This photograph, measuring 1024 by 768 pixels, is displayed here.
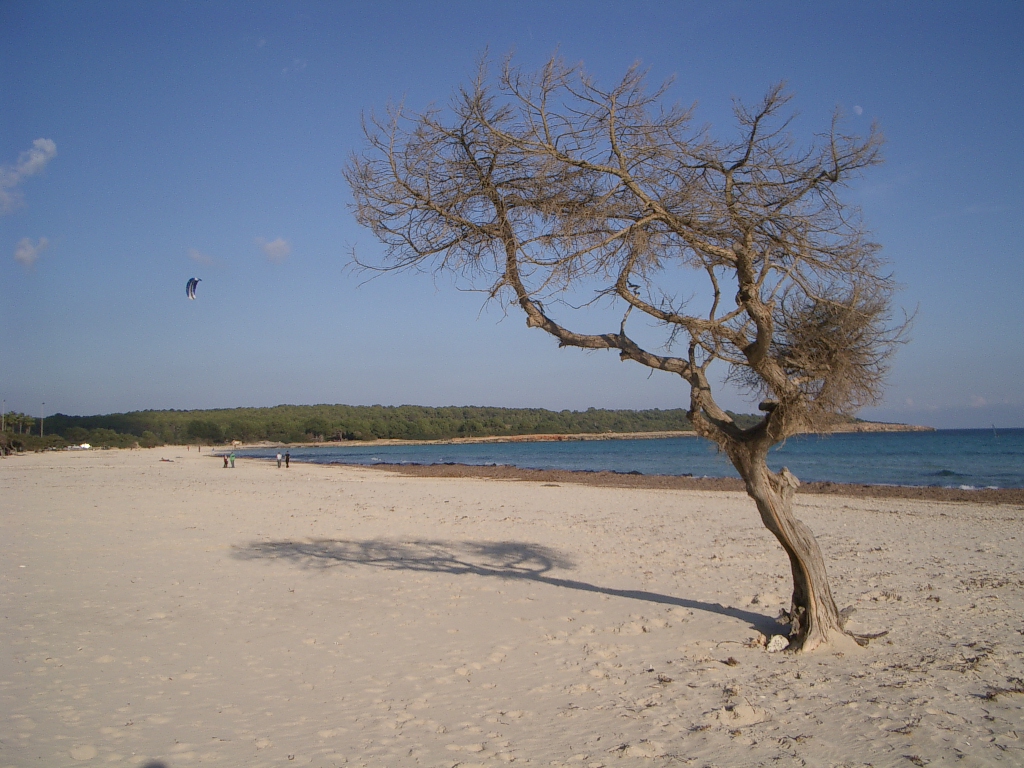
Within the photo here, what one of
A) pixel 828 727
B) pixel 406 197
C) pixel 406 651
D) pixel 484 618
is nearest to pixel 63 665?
pixel 406 651

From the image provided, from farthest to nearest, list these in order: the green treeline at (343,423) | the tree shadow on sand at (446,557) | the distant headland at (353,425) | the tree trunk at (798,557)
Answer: the green treeline at (343,423)
the distant headland at (353,425)
the tree shadow on sand at (446,557)
the tree trunk at (798,557)

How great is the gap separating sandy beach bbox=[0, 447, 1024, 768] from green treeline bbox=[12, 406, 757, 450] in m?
87.8

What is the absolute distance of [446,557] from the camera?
10469 millimetres

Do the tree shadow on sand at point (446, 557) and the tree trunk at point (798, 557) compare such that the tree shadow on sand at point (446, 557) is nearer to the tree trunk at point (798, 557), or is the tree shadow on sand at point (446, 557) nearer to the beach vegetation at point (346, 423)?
the tree trunk at point (798, 557)

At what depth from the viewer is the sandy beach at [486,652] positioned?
4168 mm

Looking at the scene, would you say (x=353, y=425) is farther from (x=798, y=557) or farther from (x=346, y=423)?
(x=798, y=557)

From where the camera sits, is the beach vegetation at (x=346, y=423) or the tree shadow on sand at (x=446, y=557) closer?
the tree shadow on sand at (x=446, y=557)

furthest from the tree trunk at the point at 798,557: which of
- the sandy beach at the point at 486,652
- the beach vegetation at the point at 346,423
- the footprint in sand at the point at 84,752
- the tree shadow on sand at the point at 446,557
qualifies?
the beach vegetation at the point at 346,423

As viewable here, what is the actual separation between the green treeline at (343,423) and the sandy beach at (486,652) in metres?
87.8

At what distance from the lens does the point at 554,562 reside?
33.4 ft

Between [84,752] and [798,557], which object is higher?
[798,557]

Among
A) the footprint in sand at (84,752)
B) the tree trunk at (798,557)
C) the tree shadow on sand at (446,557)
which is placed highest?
the tree trunk at (798,557)

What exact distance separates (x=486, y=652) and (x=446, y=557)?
4510 mm

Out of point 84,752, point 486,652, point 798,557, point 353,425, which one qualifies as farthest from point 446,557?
point 353,425
